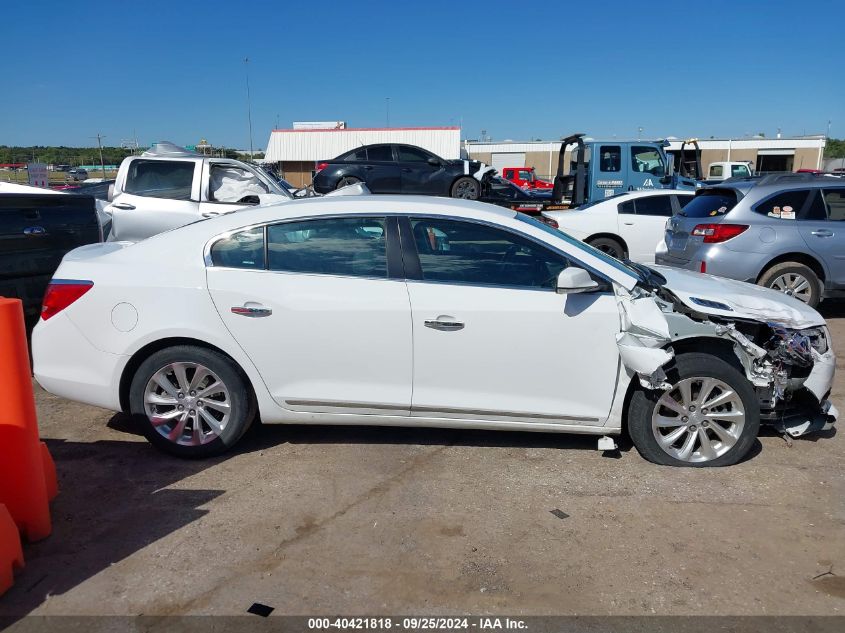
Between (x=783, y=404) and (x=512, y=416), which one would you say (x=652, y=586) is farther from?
(x=783, y=404)

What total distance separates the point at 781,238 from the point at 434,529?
6.19 metres

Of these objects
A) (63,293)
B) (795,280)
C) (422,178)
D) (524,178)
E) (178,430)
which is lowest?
(178,430)

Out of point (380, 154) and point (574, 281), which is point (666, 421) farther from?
point (380, 154)

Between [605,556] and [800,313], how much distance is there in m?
2.29

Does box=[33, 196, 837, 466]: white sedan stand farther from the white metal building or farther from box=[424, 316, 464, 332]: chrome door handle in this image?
the white metal building

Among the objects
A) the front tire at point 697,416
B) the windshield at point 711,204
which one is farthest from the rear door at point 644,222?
the front tire at point 697,416

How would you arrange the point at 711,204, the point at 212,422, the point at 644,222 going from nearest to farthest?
the point at 212,422 < the point at 711,204 < the point at 644,222

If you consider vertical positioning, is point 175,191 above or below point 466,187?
below

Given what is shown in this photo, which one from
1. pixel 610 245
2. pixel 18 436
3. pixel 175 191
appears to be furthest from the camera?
pixel 610 245

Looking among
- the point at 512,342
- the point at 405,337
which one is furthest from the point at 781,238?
the point at 405,337

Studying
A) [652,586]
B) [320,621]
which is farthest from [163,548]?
[652,586]

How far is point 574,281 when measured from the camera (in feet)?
13.1

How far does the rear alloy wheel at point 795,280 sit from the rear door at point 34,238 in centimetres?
726

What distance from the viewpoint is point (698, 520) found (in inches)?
144
